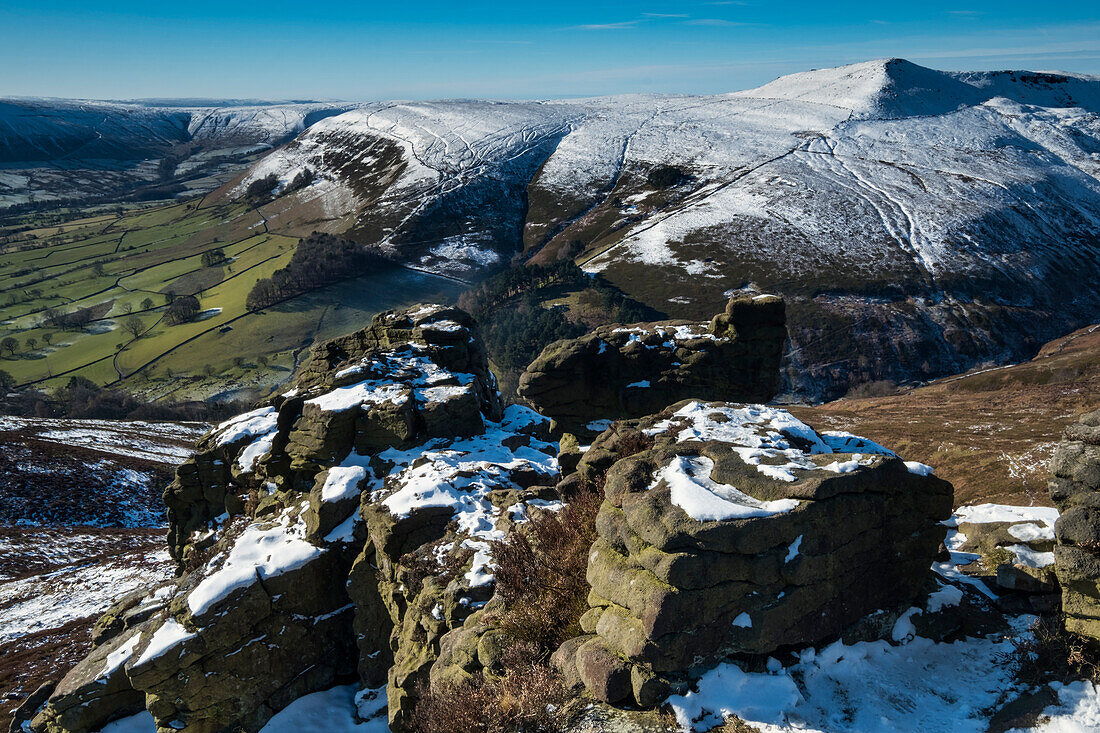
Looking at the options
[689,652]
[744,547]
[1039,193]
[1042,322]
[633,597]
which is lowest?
[1042,322]

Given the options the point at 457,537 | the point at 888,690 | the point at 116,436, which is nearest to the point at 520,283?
the point at 116,436

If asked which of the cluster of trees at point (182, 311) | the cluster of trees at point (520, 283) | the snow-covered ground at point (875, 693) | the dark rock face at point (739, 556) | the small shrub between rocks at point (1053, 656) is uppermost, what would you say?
the dark rock face at point (739, 556)

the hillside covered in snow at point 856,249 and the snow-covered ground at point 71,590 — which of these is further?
the hillside covered in snow at point 856,249

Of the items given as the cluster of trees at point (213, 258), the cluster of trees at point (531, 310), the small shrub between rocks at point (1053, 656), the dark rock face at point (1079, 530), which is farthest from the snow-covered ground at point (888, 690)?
the cluster of trees at point (213, 258)

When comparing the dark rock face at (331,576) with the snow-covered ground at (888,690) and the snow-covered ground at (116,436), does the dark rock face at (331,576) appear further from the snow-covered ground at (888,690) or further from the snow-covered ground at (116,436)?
the snow-covered ground at (116,436)

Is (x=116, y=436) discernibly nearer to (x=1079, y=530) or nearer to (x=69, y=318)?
(x=69, y=318)

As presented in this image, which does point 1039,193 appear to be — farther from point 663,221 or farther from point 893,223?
point 663,221

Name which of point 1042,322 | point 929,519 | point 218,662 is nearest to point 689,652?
point 929,519
